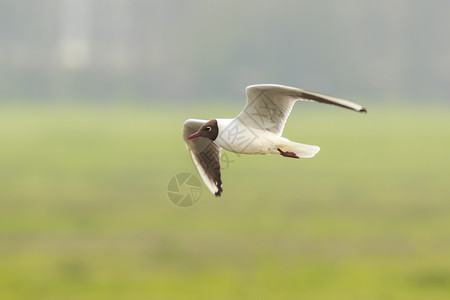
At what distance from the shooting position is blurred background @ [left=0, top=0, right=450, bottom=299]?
33.9 meters

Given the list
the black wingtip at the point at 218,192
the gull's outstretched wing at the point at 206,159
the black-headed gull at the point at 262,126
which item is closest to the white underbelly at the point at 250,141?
the black-headed gull at the point at 262,126

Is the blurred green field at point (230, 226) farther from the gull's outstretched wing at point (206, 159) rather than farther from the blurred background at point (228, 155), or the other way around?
the gull's outstretched wing at point (206, 159)

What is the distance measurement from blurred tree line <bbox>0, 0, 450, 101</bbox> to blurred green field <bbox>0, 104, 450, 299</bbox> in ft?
92.7

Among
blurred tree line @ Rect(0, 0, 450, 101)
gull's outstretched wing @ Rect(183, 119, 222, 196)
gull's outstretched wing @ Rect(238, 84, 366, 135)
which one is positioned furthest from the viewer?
blurred tree line @ Rect(0, 0, 450, 101)

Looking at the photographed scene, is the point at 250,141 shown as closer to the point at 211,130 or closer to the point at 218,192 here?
the point at 211,130

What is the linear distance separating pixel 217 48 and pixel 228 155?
55700 millimetres

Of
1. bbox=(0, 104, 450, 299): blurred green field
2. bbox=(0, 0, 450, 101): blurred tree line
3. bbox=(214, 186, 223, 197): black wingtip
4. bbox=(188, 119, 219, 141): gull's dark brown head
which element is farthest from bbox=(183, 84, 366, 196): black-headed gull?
bbox=(0, 0, 450, 101): blurred tree line

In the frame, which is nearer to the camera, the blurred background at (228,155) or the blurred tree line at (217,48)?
the blurred background at (228,155)

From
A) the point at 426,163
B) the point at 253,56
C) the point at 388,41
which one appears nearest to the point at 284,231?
the point at 426,163

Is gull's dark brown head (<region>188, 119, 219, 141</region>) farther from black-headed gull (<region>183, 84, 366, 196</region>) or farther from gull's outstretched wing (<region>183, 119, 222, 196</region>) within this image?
gull's outstretched wing (<region>183, 119, 222, 196</region>)

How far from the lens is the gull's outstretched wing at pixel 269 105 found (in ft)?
17.2

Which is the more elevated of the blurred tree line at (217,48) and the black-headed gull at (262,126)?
the black-headed gull at (262,126)

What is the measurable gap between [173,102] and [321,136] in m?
37.0

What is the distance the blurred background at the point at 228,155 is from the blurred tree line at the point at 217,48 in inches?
12.6
